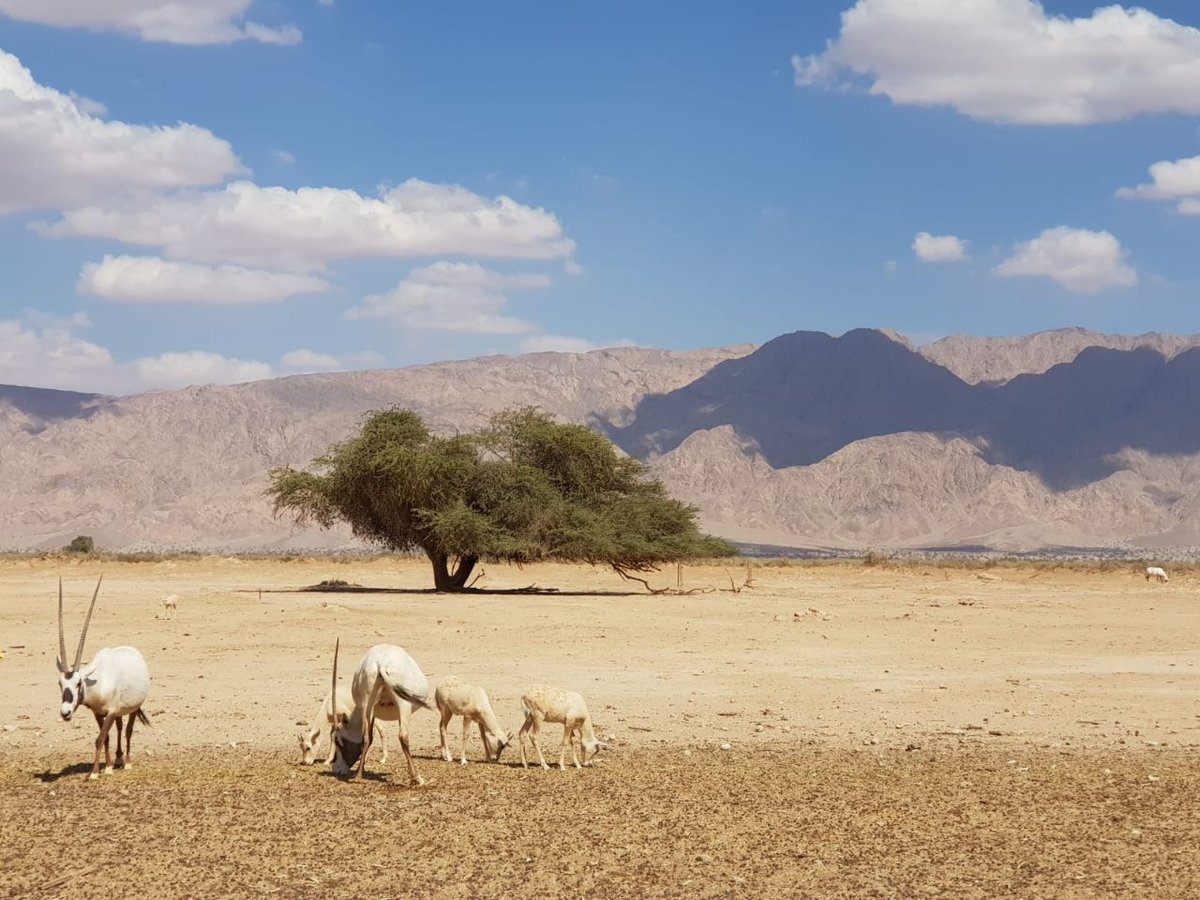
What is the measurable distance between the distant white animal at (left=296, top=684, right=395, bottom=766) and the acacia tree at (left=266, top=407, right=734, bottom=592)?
29708 millimetres

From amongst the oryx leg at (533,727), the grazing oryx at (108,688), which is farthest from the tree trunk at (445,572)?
the grazing oryx at (108,688)

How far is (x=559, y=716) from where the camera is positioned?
48.3 feet

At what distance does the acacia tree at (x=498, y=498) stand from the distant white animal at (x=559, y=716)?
3046 centimetres

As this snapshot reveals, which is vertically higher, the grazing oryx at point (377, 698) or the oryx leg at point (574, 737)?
the grazing oryx at point (377, 698)

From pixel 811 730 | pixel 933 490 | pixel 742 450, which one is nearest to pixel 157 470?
pixel 742 450

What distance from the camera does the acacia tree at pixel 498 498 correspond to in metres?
46.5

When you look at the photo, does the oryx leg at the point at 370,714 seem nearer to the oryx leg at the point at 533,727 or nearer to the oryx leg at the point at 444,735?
the oryx leg at the point at 444,735

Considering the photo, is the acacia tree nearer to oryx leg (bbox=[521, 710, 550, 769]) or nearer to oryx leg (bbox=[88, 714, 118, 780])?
oryx leg (bbox=[521, 710, 550, 769])

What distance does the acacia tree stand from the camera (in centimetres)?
4647

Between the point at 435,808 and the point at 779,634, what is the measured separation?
18.3 metres

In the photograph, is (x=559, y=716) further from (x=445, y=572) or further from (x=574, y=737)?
(x=445, y=572)

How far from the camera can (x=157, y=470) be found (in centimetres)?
18238

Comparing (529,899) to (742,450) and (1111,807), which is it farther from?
(742,450)

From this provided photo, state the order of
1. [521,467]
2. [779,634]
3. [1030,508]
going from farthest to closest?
[1030,508], [521,467], [779,634]
